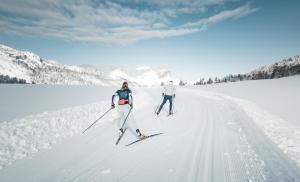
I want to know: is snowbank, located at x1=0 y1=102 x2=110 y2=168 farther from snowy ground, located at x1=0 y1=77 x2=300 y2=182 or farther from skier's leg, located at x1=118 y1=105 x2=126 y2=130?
skier's leg, located at x1=118 y1=105 x2=126 y2=130

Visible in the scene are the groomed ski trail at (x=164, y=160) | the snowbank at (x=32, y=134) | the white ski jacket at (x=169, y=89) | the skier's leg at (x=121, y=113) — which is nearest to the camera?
the groomed ski trail at (x=164, y=160)

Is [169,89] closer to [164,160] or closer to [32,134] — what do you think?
[164,160]

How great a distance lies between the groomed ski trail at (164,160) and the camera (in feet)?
17.0

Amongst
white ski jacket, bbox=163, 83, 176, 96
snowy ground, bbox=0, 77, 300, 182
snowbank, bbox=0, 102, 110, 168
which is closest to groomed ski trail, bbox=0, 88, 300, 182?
snowy ground, bbox=0, 77, 300, 182

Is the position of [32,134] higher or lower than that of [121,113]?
lower

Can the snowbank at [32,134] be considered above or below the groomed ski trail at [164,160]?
above

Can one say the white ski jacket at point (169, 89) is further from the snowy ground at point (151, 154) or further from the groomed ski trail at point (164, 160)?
the groomed ski trail at point (164, 160)

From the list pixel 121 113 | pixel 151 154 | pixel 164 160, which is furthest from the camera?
pixel 121 113

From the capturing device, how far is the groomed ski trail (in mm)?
5180

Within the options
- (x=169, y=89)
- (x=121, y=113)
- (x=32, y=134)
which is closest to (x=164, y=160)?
(x=121, y=113)

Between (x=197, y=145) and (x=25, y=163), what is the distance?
5520mm

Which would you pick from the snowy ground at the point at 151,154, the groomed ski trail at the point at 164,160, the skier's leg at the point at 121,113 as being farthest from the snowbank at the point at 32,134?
the skier's leg at the point at 121,113

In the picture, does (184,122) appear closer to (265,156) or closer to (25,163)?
(265,156)

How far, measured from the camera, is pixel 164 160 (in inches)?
242
